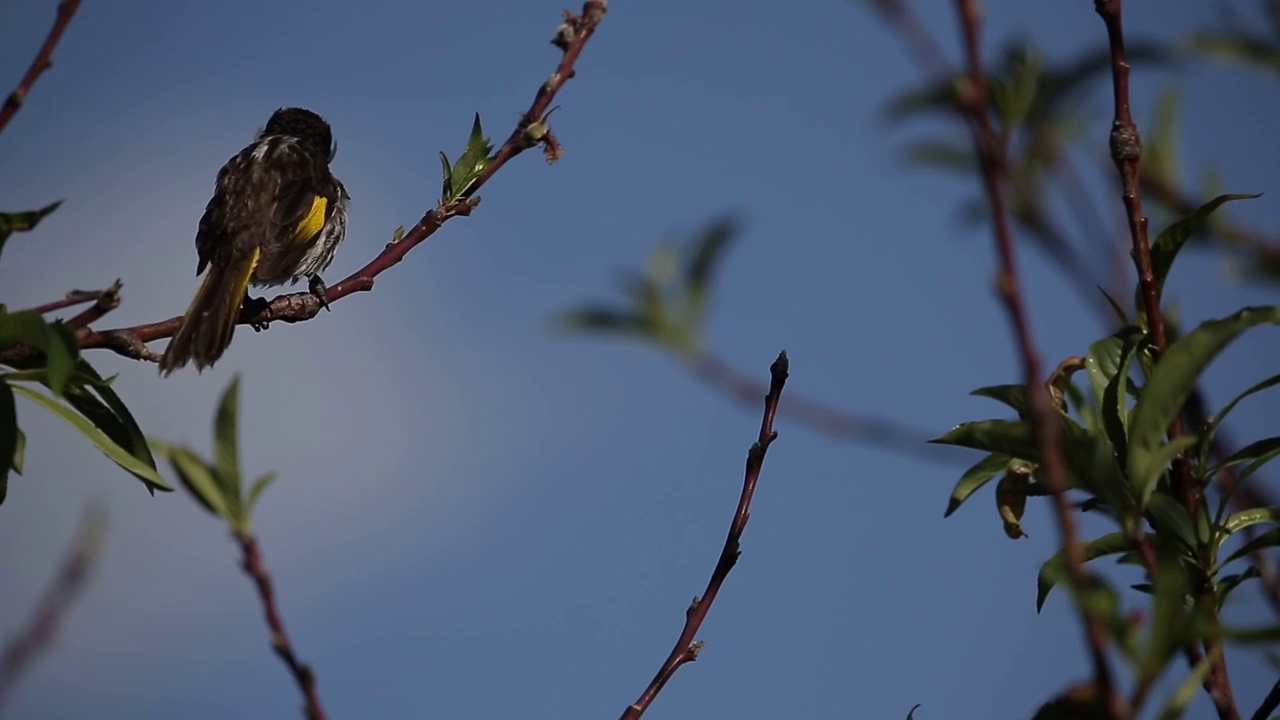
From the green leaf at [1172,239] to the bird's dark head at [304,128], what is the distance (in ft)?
23.7

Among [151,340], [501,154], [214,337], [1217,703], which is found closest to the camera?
[1217,703]

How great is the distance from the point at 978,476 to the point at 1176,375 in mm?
703

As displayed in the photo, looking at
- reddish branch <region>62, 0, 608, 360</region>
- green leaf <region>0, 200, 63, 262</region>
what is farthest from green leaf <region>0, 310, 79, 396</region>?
reddish branch <region>62, 0, 608, 360</region>

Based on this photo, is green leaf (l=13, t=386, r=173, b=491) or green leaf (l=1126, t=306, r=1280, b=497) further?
green leaf (l=13, t=386, r=173, b=491)

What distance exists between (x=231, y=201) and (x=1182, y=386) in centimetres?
636

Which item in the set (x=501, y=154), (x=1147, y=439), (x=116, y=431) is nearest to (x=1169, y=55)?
(x=1147, y=439)

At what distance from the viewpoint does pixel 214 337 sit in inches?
224

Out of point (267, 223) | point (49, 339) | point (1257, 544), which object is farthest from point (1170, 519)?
point (267, 223)

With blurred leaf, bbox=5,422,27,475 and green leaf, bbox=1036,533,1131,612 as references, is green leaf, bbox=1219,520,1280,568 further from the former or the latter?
blurred leaf, bbox=5,422,27,475

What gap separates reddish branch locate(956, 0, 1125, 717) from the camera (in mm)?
1142

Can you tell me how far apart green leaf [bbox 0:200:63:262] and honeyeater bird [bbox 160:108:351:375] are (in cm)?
339

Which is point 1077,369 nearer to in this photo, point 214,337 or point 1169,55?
point 1169,55

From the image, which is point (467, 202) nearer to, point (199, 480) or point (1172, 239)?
point (1172, 239)

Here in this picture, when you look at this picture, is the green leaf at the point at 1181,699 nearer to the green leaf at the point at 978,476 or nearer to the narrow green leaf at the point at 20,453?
the green leaf at the point at 978,476
